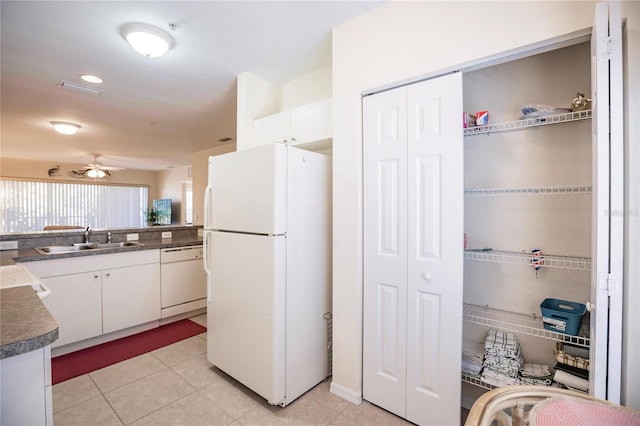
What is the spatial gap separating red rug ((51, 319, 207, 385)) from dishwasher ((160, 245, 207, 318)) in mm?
226

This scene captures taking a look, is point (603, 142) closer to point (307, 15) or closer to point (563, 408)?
point (563, 408)

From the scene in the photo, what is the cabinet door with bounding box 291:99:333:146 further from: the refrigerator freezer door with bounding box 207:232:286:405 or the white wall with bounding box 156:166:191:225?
the white wall with bounding box 156:166:191:225

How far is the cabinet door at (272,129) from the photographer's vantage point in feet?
8.24

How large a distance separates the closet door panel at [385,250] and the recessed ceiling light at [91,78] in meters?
2.49

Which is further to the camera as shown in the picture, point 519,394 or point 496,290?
point 496,290

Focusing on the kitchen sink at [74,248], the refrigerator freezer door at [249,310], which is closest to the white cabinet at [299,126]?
the refrigerator freezer door at [249,310]

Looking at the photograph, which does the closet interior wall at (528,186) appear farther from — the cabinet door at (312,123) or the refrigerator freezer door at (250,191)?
the refrigerator freezer door at (250,191)

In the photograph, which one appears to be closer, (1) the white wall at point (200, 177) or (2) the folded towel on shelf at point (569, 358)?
(2) the folded towel on shelf at point (569, 358)

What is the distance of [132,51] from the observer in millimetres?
2291

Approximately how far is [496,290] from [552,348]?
39cm

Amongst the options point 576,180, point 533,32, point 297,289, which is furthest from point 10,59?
point 576,180

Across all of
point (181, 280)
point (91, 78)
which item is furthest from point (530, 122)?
point (181, 280)

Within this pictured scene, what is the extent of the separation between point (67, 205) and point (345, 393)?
27.4 feet

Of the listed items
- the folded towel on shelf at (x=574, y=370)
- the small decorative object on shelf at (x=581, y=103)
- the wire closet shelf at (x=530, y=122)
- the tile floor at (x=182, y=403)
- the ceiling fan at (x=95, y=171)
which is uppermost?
the ceiling fan at (x=95, y=171)
